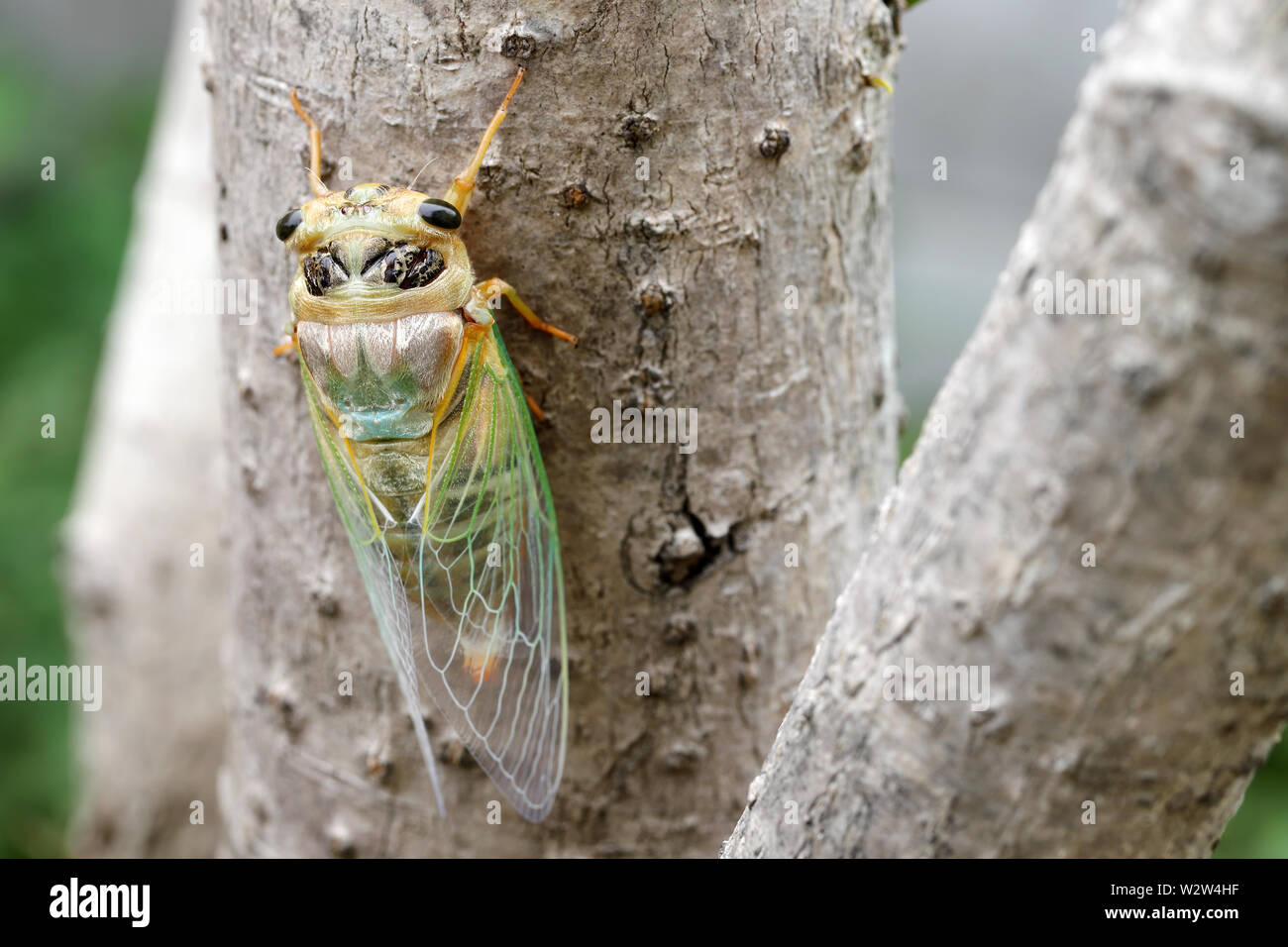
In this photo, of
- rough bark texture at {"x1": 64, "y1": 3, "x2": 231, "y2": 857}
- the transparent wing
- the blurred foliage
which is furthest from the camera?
the blurred foliage

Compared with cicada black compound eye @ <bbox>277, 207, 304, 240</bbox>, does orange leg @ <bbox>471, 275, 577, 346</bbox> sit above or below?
below

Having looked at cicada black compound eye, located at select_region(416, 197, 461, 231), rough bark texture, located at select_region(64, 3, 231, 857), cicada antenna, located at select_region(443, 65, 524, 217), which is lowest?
rough bark texture, located at select_region(64, 3, 231, 857)

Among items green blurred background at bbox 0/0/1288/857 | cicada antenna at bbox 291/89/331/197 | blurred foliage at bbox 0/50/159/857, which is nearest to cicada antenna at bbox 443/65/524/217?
cicada antenna at bbox 291/89/331/197

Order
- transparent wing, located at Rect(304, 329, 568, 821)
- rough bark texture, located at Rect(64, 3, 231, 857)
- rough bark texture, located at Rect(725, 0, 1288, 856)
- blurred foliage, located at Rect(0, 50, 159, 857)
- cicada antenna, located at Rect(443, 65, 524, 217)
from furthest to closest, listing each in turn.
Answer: blurred foliage, located at Rect(0, 50, 159, 857) < rough bark texture, located at Rect(64, 3, 231, 857) < transparent wing, located at Rect(304, 329, 568, 821) < cicada antenna, located at Rect(443, 65, 524, 217) < rough bark texture, located at Rect(725, 0, 1288, 856)

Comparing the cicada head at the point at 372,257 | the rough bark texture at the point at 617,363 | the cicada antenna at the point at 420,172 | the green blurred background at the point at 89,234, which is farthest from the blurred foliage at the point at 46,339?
the cicada antenna at the point at 420,172

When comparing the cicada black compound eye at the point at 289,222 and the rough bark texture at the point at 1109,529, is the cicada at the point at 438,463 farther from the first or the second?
the rough bark texture at the point at 1109,529

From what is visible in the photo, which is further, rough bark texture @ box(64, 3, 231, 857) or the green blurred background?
the green blurred background

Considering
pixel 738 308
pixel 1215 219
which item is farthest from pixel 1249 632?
pixel 738 308

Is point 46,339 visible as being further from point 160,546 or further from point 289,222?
point 289,222

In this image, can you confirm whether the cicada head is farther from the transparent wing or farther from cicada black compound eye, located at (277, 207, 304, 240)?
the transparent wing
